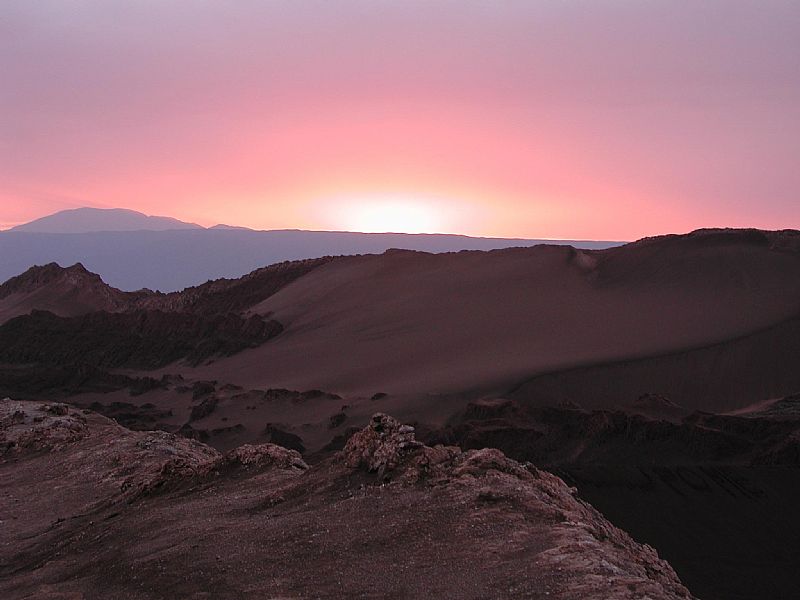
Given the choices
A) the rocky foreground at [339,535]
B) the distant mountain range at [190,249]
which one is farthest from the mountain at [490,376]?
the distant mountain range at [190,249]

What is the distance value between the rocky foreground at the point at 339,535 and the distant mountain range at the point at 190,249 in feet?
451

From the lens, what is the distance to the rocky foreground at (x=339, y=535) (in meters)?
4.71

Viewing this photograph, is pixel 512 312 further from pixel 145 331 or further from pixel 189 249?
pixel 189 249

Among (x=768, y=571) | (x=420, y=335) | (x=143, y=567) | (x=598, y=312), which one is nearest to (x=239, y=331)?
(x=420, y=335)

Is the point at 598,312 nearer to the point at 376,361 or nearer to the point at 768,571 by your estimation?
the point at 376,361

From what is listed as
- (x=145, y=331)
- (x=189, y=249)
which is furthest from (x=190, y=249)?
(x=145, y=331)

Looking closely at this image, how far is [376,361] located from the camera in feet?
87.1

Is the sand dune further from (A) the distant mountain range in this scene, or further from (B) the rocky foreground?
(A) the distant mountain range

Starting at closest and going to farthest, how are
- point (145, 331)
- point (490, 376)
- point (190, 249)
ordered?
point (490, 376) → point (145, 331) → point (190, 249)

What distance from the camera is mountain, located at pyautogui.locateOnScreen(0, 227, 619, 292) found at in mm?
148000

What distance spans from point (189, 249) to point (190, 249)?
189 millimetres

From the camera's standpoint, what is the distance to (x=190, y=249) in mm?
158500

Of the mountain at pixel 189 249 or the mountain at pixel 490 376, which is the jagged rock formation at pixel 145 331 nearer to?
the mountain at pixel 490 376

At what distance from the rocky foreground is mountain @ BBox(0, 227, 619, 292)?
13726 cm
